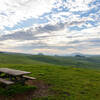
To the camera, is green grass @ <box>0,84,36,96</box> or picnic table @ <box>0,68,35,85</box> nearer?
green grass @ <box>0,84,36,96</box>

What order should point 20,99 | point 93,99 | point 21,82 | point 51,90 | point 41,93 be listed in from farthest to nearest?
1. point 21,82
2. point 51,90
3. point 41,93
4. point 93,99
5. point 20,99

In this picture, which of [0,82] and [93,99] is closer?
[93,99]

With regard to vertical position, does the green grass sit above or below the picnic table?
→ below

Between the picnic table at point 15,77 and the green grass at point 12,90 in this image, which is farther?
the picnic table at point 15,77

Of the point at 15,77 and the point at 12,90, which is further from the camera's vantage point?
the point at 15,77

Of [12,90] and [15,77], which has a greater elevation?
[15,77]

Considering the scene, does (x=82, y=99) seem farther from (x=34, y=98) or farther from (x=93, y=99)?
(x=34, y=98)

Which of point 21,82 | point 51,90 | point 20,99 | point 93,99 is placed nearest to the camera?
point 20,99

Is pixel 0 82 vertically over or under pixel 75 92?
over

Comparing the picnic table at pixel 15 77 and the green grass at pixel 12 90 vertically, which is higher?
the picnic table at pixel 15 77

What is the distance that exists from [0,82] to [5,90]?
78.6 inches

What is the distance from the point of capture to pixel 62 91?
33.7 ft

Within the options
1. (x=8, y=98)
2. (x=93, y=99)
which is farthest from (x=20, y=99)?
(x=93, y=99)

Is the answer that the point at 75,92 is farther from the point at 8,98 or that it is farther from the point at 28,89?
the point at 8,98
